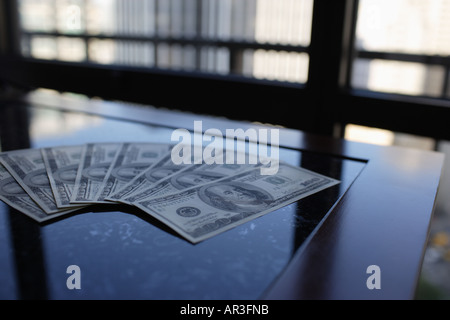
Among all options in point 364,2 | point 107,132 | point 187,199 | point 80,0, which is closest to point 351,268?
point 187,199

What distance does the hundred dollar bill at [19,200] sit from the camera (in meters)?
0.62

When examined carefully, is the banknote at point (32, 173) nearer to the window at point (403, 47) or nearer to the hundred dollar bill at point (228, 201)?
the hundred dollar bill at point (228, 201)

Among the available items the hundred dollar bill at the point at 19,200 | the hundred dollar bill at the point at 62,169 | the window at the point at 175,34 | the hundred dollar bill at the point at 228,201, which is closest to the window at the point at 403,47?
the window at the point at 175,34

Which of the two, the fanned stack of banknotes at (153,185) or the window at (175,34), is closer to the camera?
the fanned stack of banknotes at (153,185)

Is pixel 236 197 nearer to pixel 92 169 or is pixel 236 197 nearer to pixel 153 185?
pixel 153 185

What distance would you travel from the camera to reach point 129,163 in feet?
2.78

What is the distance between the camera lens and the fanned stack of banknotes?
2.07ft

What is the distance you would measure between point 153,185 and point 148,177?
4 cm

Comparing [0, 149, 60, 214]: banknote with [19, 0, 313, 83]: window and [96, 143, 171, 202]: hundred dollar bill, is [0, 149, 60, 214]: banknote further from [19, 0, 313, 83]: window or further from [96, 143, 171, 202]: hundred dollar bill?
[19, 0, 313, 83]: window

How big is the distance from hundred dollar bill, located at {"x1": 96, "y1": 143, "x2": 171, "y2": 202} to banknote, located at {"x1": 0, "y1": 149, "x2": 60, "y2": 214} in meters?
0.08

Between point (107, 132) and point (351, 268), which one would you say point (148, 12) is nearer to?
point (107, 132)

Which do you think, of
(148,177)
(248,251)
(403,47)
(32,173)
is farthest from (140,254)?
(403,47)

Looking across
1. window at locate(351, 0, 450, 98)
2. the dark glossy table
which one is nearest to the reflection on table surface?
the dark glossy table

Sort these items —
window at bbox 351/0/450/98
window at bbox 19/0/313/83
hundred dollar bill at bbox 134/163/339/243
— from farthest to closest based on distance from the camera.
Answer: window at bbox 19/0/313/83 → window at bbox 351/0/450/98 → hundred dollar bill at bbox 134/163/339/243
